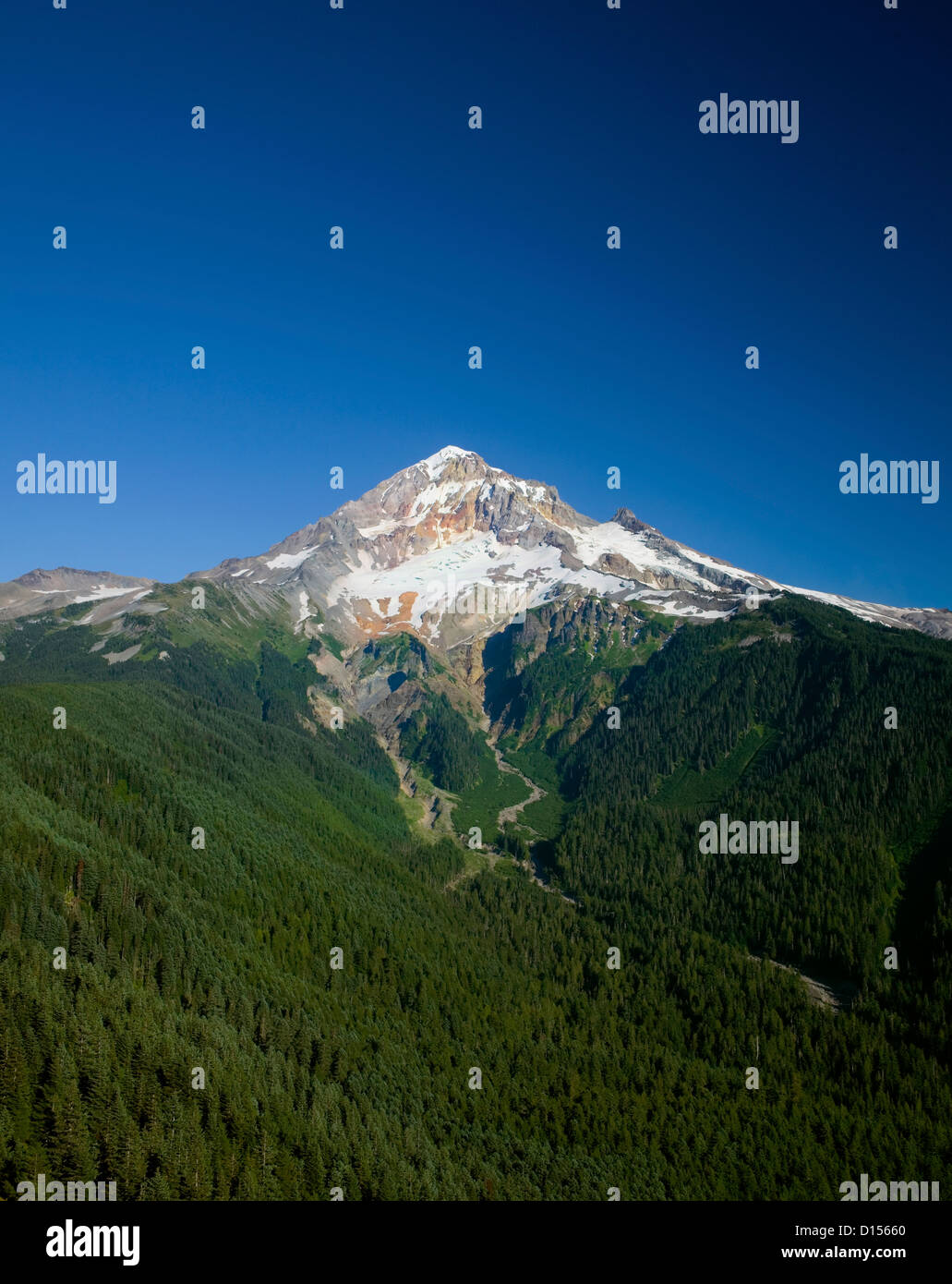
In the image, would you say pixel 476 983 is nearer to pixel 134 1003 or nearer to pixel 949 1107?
pixel 134 1003

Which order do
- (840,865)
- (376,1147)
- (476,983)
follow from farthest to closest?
(840,865)
(476,983)
(376,1147)

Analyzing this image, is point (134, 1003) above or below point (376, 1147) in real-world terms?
above

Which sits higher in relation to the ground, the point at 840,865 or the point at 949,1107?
the point at 840,865
